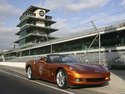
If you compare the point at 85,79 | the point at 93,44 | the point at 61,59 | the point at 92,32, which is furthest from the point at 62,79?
the point at 93,44

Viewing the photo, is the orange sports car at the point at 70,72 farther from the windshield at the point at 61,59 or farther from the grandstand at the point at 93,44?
the grandstand at the point at 93,44

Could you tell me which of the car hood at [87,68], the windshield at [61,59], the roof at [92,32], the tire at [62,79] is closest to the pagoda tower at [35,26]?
the roof at [92,32]

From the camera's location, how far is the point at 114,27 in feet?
188

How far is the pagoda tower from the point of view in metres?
106

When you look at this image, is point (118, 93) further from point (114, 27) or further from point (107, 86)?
point (114, 27)

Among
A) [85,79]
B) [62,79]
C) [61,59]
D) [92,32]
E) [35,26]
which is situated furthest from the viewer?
[35,26]

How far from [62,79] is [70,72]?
581mm

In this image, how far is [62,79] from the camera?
10.8m

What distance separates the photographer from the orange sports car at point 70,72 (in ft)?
33.3

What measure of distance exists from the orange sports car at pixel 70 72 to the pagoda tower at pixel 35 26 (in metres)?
90.6

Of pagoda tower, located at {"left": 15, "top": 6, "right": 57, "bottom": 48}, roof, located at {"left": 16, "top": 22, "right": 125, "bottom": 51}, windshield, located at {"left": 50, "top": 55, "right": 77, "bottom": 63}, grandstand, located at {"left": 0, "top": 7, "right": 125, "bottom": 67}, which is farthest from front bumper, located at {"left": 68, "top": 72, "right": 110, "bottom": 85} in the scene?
pagoda tower, located at {"left": 15, "top": 6, "right": 57, "bottom": 48}

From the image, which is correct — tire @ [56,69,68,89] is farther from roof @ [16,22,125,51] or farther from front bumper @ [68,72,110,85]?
roof @ [16,22,125,51]

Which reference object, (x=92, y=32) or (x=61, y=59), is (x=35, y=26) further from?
(x=61, y=59)

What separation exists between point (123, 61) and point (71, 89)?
2361 cm
